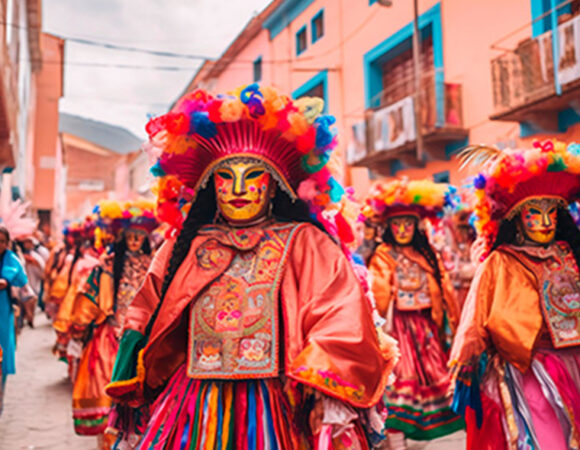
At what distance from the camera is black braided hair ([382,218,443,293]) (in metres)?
6.77

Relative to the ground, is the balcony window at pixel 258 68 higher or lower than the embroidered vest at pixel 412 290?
higher

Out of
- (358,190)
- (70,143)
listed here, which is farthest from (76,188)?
(358,190)

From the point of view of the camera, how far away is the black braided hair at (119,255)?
6746mm

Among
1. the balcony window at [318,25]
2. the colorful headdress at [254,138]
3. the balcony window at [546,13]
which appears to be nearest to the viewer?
the colorful headdress at [254,138]

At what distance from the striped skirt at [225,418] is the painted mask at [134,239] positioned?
4.17m

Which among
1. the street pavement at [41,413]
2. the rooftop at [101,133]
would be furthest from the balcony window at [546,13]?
the rooftop at [101,133]

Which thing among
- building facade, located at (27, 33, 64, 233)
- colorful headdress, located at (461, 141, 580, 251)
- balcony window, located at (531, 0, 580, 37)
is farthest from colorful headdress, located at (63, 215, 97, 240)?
building facade, located at (27, 33, 64, 233)

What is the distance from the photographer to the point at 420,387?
6215 mm

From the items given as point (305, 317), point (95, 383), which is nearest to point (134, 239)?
point (95, 383)

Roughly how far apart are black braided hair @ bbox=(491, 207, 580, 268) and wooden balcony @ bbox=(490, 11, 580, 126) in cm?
611

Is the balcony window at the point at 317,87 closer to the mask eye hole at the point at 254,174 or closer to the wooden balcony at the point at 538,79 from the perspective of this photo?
the wooden balcony at the point at 538,79

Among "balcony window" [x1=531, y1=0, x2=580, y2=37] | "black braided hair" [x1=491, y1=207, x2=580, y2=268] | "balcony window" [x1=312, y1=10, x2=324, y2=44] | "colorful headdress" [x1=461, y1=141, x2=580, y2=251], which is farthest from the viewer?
"balcony window" [x1=312, y1=10, x2=324, y2=44]

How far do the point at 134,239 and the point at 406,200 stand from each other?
3099 mm

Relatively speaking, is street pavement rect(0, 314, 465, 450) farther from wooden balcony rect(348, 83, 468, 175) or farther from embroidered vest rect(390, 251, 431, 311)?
wooden balcony rect(348, 83, 468, 175)
